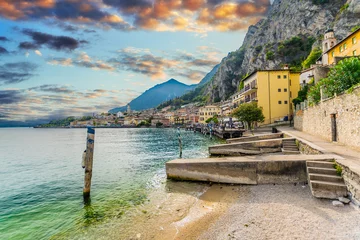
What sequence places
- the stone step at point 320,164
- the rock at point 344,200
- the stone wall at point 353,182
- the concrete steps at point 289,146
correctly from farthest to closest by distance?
the concrete steps at point 289,146 → the stone step at point 320,164 → the rock at point 344,200 → the stone wall at point 353,182

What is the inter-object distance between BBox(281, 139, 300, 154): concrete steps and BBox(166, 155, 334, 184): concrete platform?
21.1 ft

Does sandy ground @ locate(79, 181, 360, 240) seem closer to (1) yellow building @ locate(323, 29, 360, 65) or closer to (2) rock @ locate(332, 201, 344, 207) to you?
(2) rock @ locate(332, 201, 344, 207)

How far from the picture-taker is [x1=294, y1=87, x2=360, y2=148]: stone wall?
1184cm

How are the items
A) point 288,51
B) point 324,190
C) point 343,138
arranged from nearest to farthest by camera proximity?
1. point 324,190
2. point 343,138
3. point 288,51

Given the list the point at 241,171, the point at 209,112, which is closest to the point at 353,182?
the point at 241,171

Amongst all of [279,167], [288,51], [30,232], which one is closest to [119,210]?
[30,232]

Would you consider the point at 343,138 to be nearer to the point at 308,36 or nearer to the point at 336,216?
the point at 336,216

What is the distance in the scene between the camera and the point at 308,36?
299 ft

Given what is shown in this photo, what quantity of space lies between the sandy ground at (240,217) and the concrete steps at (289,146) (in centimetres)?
840

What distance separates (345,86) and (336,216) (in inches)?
629

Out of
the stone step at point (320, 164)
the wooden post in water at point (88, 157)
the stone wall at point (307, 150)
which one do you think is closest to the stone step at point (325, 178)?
the stone step at point (320, 164)

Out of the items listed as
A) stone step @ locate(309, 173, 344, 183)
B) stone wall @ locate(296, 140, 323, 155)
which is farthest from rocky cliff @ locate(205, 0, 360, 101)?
stone step @ locate(309, 173, 344, 183)

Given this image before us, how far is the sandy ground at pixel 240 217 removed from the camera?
20.7ft

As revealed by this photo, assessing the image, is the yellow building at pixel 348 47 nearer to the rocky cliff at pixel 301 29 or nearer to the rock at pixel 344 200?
the rocky cliff at pixel 301 29
